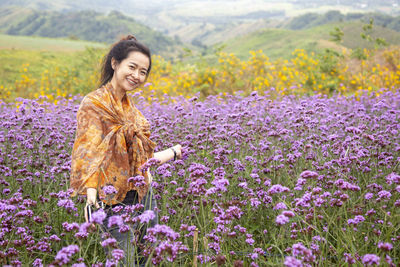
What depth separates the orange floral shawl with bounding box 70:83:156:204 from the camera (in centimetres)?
228

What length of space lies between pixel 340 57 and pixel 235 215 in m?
9.57

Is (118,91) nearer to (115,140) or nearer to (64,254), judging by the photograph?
(115,140)

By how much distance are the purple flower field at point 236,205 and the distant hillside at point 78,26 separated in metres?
62.0

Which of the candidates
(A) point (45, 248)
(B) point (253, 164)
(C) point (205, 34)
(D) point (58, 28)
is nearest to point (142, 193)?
(A) point (45, 248)

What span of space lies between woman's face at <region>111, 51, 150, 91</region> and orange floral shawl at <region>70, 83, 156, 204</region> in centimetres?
10

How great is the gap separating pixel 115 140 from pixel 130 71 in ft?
1.79

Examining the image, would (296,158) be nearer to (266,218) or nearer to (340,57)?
(266,218)

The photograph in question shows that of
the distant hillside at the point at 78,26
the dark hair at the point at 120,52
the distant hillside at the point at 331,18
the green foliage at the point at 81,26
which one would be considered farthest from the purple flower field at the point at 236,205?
the green foliage at the point at 81,26

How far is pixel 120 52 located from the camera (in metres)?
2.71

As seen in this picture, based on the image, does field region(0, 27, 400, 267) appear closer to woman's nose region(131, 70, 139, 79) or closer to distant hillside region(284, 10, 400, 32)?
woman's nose region(131, 70, 139, 79)

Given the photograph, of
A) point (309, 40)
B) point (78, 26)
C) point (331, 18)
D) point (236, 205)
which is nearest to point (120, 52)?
point (236, 205)

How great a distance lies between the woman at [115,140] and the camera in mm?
2281

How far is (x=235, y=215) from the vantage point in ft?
7.09

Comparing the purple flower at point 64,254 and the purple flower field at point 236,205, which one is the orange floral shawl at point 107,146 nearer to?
the purple flower field at point 236,205
